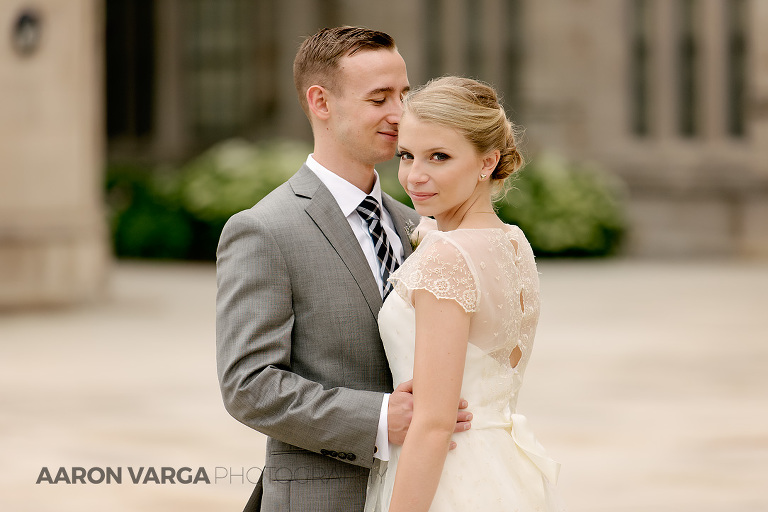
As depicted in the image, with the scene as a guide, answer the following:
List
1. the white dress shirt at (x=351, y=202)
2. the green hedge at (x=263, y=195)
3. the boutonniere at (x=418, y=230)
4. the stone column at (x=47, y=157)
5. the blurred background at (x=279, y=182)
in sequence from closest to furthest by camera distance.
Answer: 1. the white dress shirt at (x=351, y=202)
2. the boutonniere at (x=418, y=230)
3. the blurred background at (x=279, y=182)
4. the stone column at (x=47, y=157)
5. the green hedge at (x=263, y=195)

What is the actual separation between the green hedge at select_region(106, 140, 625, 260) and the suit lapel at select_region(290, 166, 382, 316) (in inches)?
534

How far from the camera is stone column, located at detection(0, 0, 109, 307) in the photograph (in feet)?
38.4

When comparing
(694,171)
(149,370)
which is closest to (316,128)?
(149,370)

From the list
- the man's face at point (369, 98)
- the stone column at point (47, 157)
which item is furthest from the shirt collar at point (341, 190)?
the stone column at point (47, 157)

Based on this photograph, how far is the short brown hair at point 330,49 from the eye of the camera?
276 centimetres

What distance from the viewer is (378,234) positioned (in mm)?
2920

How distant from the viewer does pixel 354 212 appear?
2893 mm

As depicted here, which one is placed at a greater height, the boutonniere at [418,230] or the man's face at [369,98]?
the man's face at [369,98]

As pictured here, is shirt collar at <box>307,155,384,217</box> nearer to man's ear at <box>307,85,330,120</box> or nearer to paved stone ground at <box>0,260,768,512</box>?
man's ear at <box>307,85,330,120</box>

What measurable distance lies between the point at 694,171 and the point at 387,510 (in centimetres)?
1687

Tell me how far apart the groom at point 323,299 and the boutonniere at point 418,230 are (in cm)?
11

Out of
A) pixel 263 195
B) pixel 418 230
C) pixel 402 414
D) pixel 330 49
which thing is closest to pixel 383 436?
pixel 402 414

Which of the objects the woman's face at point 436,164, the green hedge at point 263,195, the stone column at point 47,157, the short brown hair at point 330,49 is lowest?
the green hedge at point 263,195

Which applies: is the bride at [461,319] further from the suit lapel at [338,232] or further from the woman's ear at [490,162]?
the suit lapel at [338,232]
